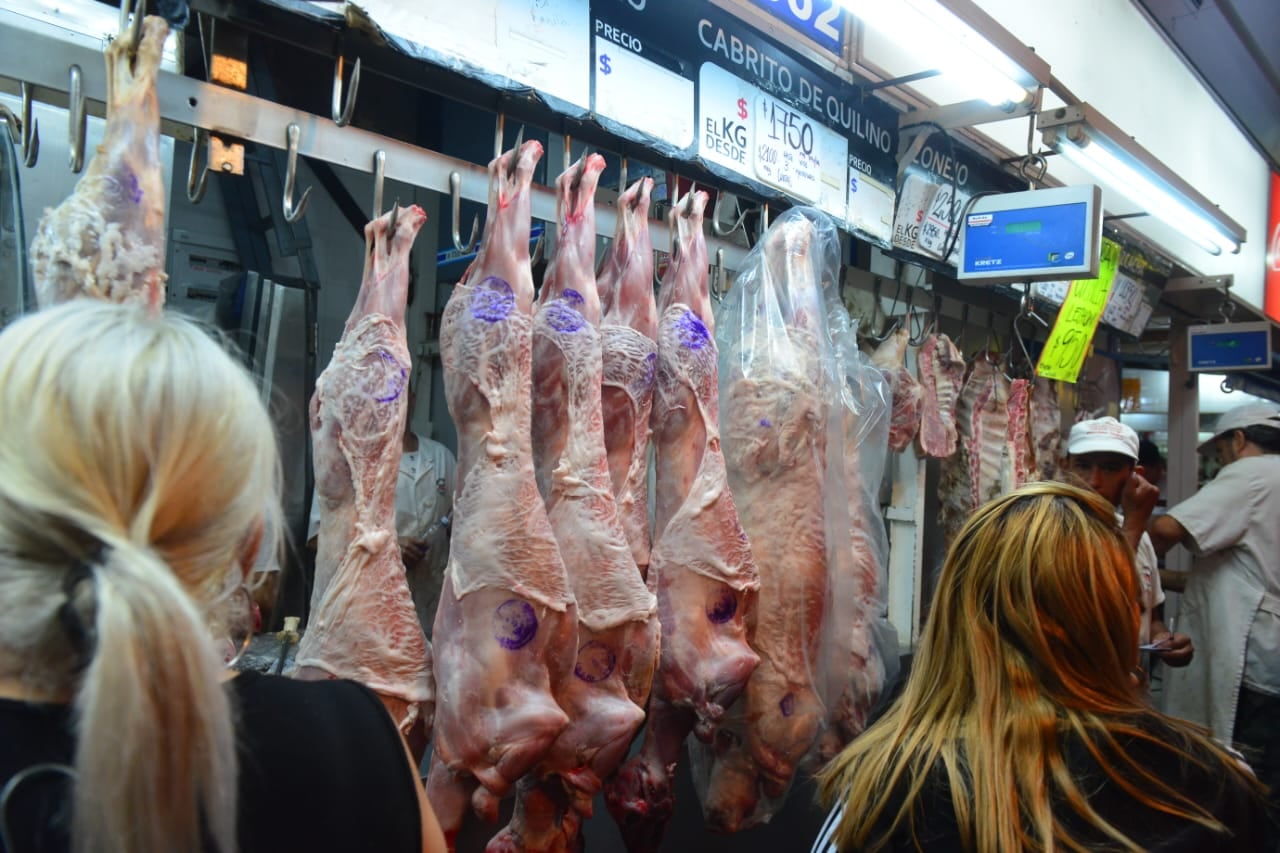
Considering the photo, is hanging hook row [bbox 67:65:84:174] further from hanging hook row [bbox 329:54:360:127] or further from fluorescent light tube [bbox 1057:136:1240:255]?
fluorescent light tube [bbox 1057:136:1240:255]

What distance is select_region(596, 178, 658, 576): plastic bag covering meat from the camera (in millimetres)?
2143

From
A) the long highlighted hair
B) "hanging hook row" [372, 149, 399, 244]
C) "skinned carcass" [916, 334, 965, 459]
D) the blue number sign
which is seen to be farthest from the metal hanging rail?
"skinned carcass" [916, 334, 965, 459]

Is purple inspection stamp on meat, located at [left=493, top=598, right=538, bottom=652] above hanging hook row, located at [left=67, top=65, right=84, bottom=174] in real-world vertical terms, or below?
below

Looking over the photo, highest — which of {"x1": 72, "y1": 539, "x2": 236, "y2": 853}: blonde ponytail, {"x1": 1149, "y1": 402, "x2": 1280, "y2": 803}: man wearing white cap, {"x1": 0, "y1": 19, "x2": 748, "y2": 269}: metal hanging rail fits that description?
{"x1": 0, "y1": 19, "x2": 748, "y2": 269}: metal hanging rail

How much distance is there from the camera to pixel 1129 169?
3.74 m

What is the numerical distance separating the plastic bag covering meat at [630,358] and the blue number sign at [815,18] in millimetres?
1166

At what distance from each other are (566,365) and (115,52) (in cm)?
97

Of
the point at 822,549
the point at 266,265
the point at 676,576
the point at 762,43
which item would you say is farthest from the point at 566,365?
the point at 266,265

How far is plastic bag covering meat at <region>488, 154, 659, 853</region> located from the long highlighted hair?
1.05 metres

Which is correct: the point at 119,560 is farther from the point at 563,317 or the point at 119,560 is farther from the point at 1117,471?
the point at 1117,471

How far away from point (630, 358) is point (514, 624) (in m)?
0.70

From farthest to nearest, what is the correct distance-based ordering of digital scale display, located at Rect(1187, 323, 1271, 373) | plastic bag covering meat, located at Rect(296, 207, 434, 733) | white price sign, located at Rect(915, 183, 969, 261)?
digital scale display, located at Rect(1187, 323, 1271, 373) → white price sign, located at Rect(915, 183, 969, 261) → plastic bag covering meat, located at Rect(296, 207, 434, 733)

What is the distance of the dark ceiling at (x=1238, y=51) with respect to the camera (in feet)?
21.3

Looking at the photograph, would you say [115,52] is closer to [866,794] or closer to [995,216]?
[866,794]
